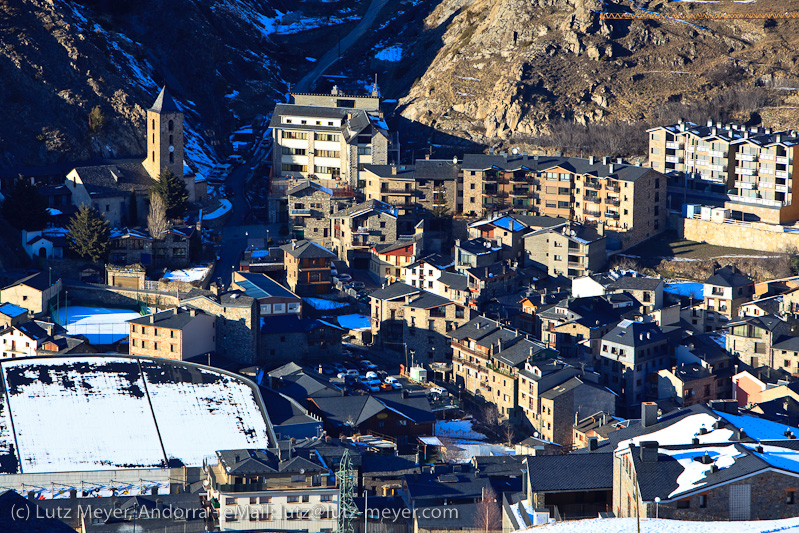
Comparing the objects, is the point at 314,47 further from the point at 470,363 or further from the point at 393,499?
the point at 393,499

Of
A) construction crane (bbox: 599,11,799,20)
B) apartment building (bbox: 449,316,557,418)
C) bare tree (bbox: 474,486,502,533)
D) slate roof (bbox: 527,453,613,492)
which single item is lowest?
bare tree (bbox: 474,486,502,533)

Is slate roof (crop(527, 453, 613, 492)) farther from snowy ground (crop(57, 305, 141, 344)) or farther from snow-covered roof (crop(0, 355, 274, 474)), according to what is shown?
snowy ground (crop(57, 305, 141, 344))

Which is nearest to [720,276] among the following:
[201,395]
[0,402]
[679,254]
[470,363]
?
[679,254]

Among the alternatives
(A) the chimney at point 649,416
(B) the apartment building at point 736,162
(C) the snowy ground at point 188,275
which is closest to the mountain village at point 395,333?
(B) the apartment building at point 736,162

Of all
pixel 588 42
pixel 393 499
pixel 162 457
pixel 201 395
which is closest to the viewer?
pixel 393 499

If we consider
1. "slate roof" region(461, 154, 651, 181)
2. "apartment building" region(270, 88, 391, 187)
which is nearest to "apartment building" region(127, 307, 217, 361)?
"apartment building" region(270, 88, 391, 187)

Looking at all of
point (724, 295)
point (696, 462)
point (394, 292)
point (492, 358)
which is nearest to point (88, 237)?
point (394, 292)

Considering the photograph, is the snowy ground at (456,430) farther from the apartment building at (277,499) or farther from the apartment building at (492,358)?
the apartment building at (277,499)
